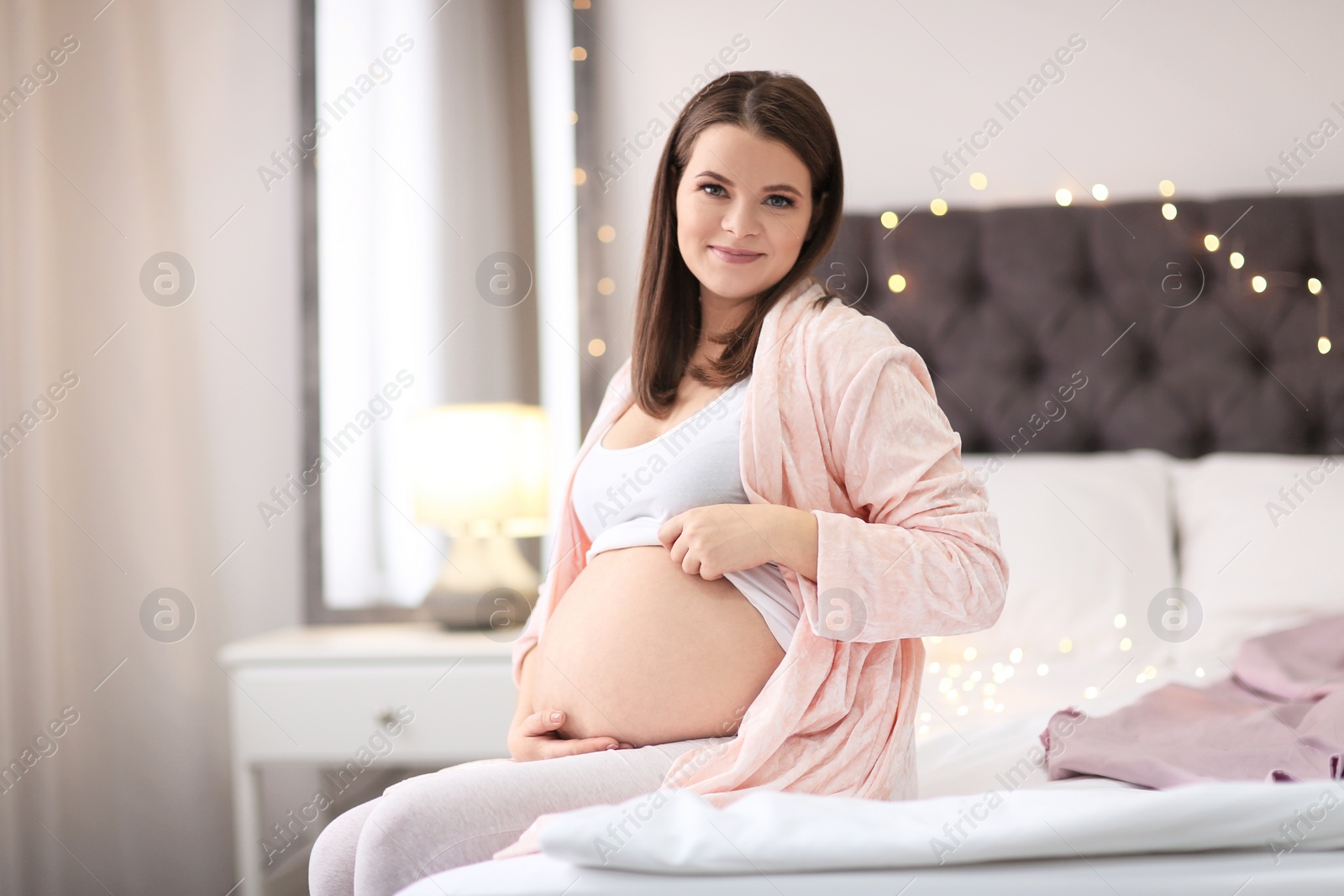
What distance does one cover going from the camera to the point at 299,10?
218 cm

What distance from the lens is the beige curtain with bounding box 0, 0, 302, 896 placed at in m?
1.81

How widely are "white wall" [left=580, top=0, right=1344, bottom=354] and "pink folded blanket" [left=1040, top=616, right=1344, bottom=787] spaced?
99 cm

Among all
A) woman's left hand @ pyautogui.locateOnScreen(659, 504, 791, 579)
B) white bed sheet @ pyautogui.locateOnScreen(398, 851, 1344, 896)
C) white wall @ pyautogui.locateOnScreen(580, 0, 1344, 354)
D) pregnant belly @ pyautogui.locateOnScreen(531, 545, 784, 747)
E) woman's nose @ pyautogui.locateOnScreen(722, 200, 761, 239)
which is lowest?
white bed sheet @ pyautogui.locateOnScreen(398, 851, 1344, 896)

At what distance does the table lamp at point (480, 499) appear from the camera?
1911 millimetres

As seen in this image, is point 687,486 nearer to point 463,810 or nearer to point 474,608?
point 463,810

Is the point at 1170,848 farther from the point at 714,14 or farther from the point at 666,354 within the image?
the point at 714,14

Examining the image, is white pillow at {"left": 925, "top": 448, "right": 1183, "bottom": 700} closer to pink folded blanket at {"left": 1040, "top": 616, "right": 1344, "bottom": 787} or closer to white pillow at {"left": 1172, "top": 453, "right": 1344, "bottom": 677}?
white pillow at {"left": 1172, "top": 453, "right": 1344, "bottom": 677}

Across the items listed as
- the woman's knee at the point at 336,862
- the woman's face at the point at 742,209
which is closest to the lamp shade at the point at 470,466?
the woman's face at the point at 742,209

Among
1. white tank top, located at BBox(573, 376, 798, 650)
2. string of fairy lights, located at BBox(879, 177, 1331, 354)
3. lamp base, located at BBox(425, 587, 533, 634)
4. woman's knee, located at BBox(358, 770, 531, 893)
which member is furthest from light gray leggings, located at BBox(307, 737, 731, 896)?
string of fairy lights, located at BBox(879, 177, 1331, 354)

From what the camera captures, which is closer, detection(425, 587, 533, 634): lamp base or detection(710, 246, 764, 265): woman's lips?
detection(710, 246, 764, 265): woman's lips

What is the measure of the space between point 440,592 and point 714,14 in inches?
52.6

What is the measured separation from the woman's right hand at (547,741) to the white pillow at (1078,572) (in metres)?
0.77

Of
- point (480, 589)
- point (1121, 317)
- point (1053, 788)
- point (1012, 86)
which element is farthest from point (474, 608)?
point (1012, 86)

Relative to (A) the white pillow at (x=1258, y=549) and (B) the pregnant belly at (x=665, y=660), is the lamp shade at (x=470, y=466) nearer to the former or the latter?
(B) the pregnant belly at (x=665, y=660)
